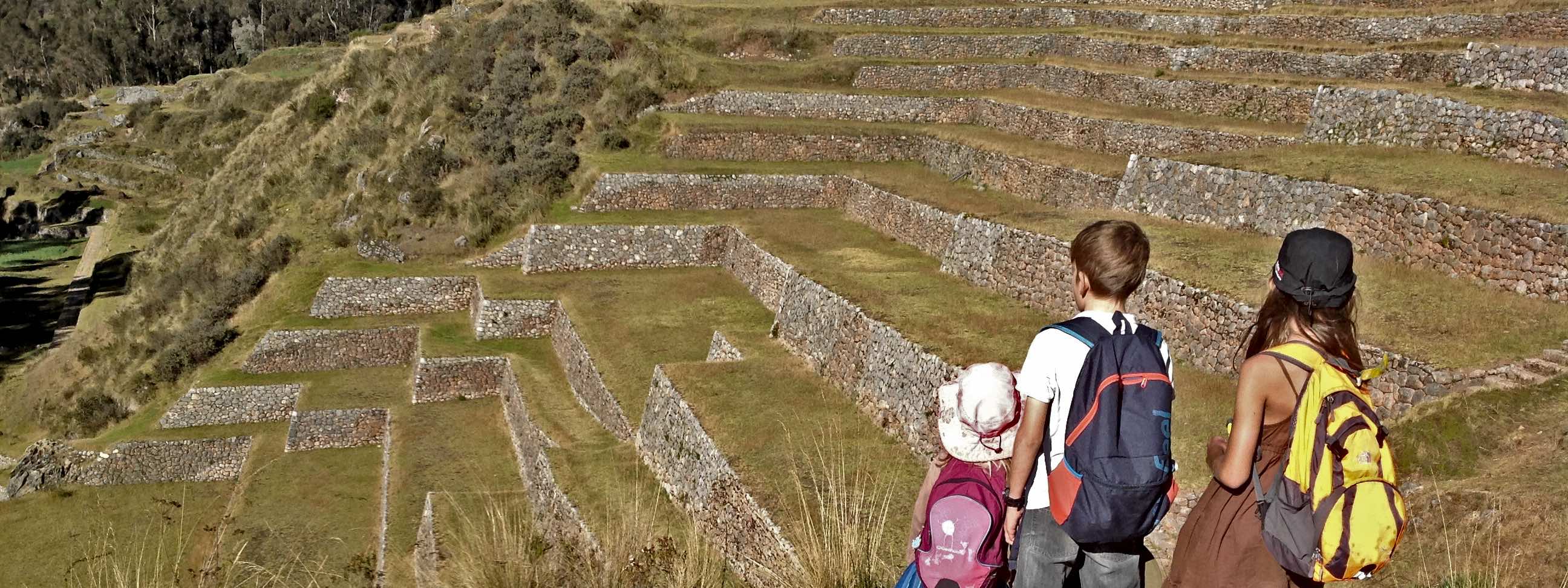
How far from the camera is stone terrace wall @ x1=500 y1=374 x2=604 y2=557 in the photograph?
13.2 m

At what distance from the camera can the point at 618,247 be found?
82.7ft

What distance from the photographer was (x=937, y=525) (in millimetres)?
4480

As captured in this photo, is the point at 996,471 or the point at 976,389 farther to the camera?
the point at 996,471

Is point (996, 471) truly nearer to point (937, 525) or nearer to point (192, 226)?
point (937, 525)

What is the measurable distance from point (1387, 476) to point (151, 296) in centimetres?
3487

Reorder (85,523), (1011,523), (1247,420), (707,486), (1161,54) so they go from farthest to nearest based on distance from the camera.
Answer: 1. (1161,54)
2. (85,523)
3. (707,486)
4. (1011,523)
5. (1247,420)

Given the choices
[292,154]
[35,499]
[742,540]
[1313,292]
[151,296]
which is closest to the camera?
Result: [1313,292]

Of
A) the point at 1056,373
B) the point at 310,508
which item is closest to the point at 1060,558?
the point at 1056,373

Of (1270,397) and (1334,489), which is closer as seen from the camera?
(1334,489)

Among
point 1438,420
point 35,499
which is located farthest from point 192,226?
point 1438,420

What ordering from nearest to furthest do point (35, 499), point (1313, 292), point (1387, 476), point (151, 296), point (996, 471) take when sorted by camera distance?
point (1387, 476) → point (1313, 292) → point (996, 471) → point (35, 499) → point (151, 296)

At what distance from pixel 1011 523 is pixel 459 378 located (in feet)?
62.5

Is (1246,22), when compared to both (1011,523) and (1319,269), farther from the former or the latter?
(1011,523)

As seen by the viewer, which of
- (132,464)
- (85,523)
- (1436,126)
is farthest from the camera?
(132,464)
